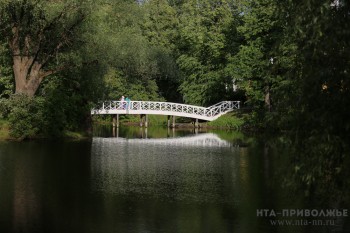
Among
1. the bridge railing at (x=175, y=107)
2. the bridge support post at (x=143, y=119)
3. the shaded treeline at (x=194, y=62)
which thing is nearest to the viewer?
the shaded treeline at (x=194, y=62)

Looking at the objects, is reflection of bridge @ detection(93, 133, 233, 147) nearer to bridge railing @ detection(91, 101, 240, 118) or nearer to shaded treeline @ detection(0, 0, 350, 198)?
shaded treeline @ detection(0, 0, 350, 198)

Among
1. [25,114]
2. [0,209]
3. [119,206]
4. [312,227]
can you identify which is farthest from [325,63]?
[25,114]

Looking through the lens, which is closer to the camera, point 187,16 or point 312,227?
point 312,227

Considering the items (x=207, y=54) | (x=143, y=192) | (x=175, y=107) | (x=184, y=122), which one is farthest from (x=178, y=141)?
(x=207, y=54)

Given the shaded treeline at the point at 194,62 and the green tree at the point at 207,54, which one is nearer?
the shaded treeline at the point at 194,62

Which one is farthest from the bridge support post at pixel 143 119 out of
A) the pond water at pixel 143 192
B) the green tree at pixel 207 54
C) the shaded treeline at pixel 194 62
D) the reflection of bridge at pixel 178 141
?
the pond water at pixel 143 192

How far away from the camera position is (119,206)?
661 inches

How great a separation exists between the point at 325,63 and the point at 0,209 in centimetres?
990

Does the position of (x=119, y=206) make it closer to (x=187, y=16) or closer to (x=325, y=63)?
A: (x=325, y=63)

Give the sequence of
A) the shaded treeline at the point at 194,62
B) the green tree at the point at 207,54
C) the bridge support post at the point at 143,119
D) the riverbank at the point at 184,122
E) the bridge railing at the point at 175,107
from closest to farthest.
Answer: the shaded treeline at the point at 194,62 < the riverbank at the point at 184,122 < the bridge railing at the point at 175,107 < the bridge support post at the point at 143,119 < the green tree at the point at 207,54

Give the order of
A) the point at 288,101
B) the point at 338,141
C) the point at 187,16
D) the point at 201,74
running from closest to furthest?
the point at 338,141
the point at 288,101
the point at 201,74
the point at 187,16

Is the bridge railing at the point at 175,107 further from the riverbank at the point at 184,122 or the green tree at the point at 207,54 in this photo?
the green tree at the point at 207,54

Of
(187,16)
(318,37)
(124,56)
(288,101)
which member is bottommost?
(288,101)

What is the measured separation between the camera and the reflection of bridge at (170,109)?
52.1 metres
